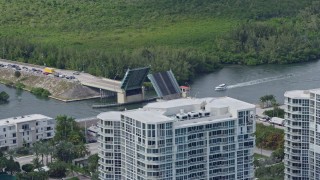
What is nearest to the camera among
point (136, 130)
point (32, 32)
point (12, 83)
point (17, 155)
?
point (136, 130)

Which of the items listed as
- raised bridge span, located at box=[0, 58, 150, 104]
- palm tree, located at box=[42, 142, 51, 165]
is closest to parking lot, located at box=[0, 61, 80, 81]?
raised bridge span, located at box=[0, 58, 150, 104]

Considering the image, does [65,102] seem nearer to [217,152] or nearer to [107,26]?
[107,26]

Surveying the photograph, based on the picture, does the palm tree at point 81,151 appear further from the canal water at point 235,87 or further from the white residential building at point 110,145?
the white residential building at point 110,145

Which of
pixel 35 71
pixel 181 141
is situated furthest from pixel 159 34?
pixel 181 141

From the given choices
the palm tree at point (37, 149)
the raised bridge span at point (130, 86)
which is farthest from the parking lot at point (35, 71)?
the palm tree at point (37, 149)

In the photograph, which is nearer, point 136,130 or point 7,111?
point 136,130

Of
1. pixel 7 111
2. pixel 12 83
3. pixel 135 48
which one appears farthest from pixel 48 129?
pixel 135 48

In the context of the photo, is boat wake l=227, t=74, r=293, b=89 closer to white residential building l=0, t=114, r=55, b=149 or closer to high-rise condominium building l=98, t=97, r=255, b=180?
white residential building l=0, t=114, r=55, b=149
